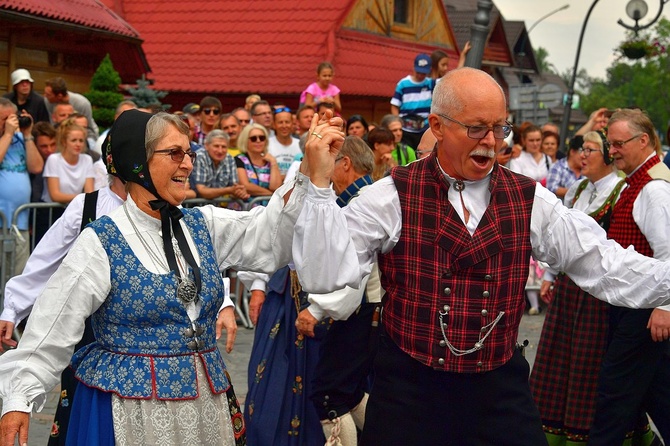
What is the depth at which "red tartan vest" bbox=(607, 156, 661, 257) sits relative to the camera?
571cm

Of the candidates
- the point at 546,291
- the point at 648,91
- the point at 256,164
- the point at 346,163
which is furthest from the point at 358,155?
the point at 648,91

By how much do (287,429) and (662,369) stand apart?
214cm

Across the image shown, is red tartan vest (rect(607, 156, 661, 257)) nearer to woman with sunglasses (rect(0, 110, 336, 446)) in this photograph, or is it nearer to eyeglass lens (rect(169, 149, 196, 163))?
woman with sunglasses (rect(0, 110, 336, 446))

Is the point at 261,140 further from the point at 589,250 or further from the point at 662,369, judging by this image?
the point at 589,250

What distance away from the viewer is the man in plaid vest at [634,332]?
5660mm

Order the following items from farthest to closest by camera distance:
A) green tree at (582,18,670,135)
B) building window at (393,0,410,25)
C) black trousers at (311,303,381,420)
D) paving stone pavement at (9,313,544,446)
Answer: green tree at (582,18,670,135)
building window at (393,0,410,25)
paving stone pavement at (9,313,544,446)
black trousers at (311,303,381,420)

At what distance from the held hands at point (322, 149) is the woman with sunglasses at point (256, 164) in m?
6.73

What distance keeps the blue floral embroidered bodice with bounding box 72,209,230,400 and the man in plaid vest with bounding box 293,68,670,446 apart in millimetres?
656

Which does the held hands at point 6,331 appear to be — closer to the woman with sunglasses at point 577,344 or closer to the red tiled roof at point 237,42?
the woman with sunglasses at point 577,344

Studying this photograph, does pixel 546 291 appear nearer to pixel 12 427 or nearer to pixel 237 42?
pixel 12 427

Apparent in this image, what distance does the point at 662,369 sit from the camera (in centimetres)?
579

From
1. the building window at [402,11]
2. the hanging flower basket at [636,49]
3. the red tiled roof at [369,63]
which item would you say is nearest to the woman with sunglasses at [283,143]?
the hanging flower basket at [636,49]

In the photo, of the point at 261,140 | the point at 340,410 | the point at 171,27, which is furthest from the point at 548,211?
the point at 171,27

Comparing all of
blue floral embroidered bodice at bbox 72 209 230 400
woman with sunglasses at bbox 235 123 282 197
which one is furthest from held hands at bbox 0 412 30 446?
woman with sunglasses at bbox 235 123 282 197
